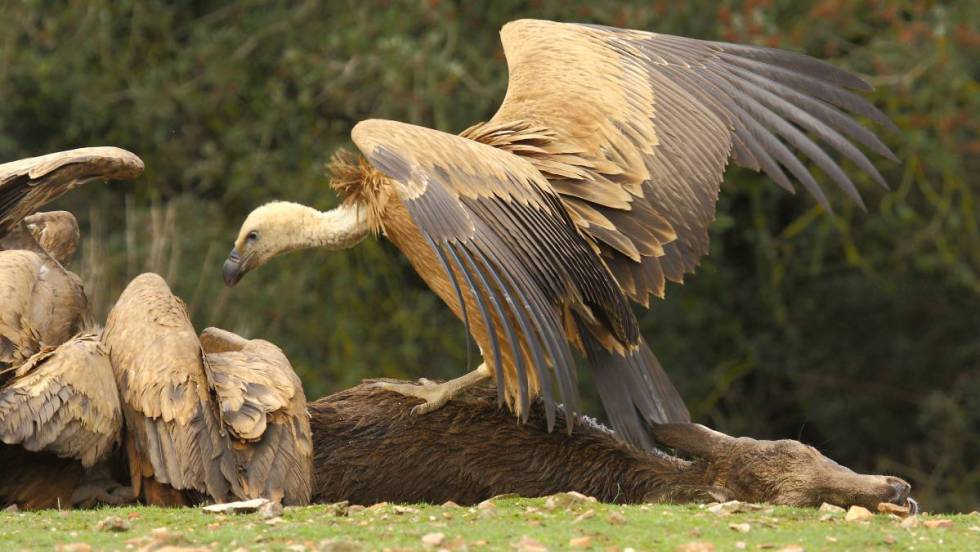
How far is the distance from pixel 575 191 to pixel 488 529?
6.65 feet

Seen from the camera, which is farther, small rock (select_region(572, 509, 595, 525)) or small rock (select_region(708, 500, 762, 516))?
small rock (select_region(708, 500, 762, 516))

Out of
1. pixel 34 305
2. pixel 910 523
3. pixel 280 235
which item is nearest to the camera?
pixel 910 523

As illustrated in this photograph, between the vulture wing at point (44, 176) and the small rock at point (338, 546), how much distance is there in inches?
98.5

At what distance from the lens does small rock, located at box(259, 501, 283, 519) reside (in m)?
4.76

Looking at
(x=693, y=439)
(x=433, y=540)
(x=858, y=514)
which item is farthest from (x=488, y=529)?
(x=693, y=439)

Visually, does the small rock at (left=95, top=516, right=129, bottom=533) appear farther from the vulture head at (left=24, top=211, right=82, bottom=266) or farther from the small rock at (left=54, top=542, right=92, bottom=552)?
the vulture head at (left=24, top=211, right=82, bottom=266)

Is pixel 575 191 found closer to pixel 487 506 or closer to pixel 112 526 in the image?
pixel 487 506

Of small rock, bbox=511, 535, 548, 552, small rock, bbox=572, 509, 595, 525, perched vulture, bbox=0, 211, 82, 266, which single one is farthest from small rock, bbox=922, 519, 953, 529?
perched vulture, bbox=0, 211, 82, 266

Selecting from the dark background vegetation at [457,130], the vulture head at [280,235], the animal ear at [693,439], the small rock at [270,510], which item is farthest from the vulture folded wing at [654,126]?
the dark background vegetation at [457,130]

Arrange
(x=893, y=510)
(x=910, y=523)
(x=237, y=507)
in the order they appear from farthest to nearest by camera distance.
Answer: (x=893, y=510) → (x=237, y=507) → (x=910, y=523)

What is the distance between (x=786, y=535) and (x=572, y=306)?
5.01 ft

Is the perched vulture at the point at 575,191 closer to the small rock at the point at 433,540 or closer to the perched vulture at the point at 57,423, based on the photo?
the small rock at the point at 433,540

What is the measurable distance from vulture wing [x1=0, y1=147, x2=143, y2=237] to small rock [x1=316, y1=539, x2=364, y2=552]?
8.21ft

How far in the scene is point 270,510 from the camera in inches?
189
